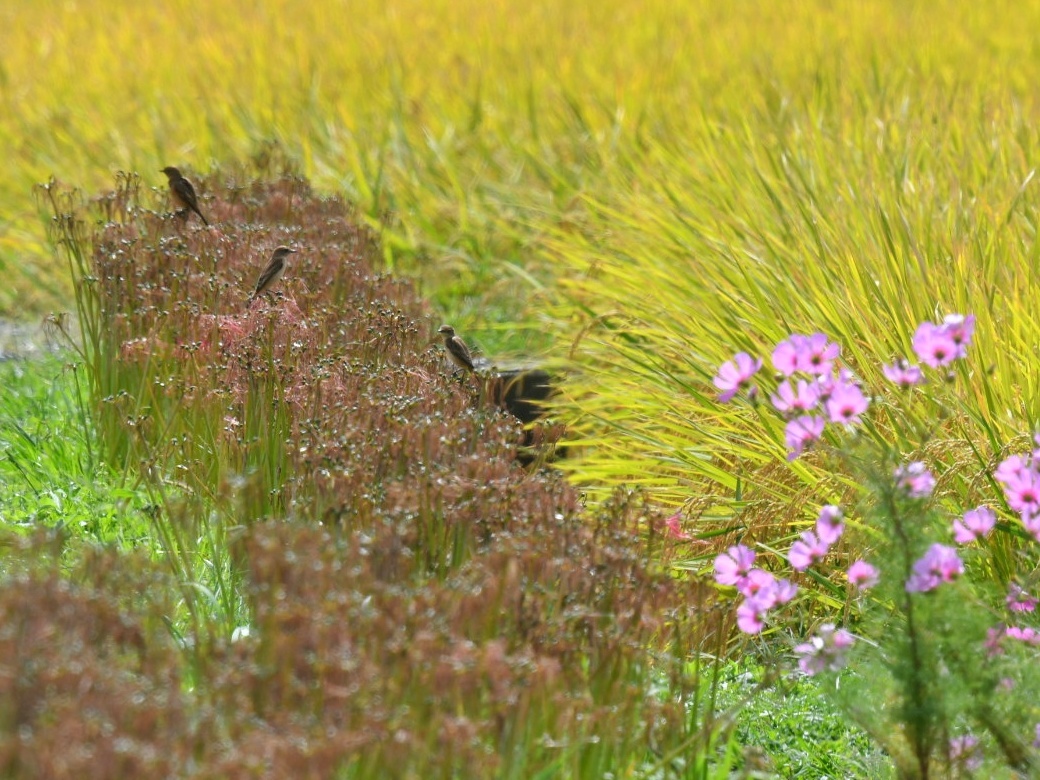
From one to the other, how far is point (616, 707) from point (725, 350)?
194 cm

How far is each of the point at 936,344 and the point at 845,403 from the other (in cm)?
21

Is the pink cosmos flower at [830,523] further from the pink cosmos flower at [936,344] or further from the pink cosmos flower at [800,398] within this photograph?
the pink cosmos flower at [936,344]

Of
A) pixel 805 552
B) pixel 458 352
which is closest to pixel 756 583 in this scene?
pixel 805 552

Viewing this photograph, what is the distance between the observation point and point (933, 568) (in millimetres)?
2600

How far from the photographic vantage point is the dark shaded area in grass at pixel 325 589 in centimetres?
203

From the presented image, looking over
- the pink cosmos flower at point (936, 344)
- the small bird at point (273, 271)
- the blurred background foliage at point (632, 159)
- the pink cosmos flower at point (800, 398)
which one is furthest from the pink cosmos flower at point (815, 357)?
the small bird at point (273, 271)

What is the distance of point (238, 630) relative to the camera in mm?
3182

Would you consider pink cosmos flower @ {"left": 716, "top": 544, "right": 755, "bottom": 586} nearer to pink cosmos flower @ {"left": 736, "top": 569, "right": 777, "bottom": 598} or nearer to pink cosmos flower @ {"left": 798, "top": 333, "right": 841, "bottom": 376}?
pink cosmos flower @ {"left": 736, "top": 569, "right": 777, "bottom": 598}

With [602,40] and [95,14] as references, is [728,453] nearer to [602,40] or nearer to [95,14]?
[602,40]

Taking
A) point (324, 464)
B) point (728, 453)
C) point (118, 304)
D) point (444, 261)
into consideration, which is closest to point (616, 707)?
point (324, 464)

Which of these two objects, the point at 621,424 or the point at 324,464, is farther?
the point at 621,424

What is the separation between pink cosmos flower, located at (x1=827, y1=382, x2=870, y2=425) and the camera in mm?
2840

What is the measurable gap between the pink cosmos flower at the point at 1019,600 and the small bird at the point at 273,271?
7.22 feet

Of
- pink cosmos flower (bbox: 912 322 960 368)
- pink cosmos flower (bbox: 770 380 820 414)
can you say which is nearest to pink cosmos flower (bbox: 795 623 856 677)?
pink cosmos flower (bbox: 770 380 820 414)
